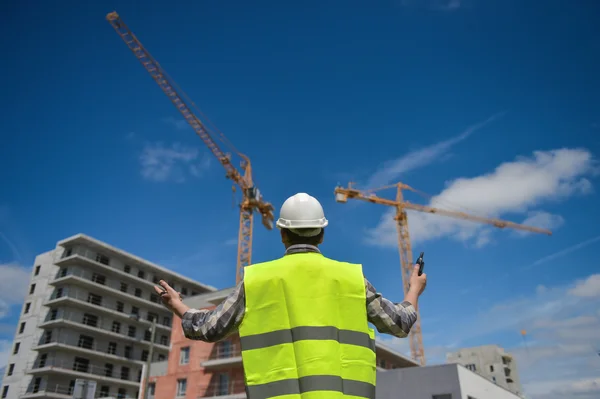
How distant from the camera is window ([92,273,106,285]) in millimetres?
61388

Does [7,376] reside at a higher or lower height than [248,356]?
higher

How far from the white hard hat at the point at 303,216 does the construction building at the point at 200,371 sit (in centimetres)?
3689

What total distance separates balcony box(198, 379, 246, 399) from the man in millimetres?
38448

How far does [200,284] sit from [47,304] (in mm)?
23734

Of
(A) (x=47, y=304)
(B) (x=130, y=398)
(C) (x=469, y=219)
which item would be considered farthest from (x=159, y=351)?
(C) (x=469, y=219)

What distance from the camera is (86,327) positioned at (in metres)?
57.5

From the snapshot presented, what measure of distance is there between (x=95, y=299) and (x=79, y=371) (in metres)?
8.60

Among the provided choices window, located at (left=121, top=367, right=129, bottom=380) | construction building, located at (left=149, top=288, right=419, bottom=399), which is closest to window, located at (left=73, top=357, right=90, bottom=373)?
window, located at (left=121, top=367, right=129, bottom=380)

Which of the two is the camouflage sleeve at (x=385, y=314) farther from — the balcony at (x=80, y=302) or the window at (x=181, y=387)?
the balcony at (x=80, y=302)

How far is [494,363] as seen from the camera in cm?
9581

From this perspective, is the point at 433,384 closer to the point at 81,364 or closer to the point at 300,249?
the point at 300,249

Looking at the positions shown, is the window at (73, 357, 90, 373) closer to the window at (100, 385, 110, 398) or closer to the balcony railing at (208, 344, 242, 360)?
the window at (100, 385, 110, 398)

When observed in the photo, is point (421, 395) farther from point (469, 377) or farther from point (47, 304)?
point (47, 304)

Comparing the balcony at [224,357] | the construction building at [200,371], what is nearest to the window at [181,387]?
the construction building at [200,371]
